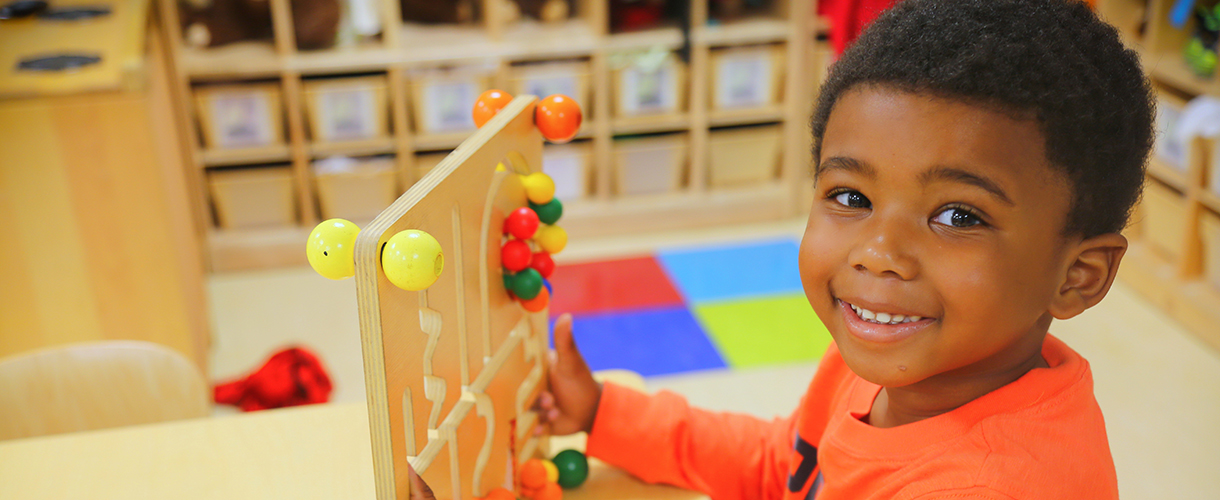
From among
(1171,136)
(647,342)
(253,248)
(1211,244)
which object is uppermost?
(1171,136)

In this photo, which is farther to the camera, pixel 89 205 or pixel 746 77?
pixel 746 77

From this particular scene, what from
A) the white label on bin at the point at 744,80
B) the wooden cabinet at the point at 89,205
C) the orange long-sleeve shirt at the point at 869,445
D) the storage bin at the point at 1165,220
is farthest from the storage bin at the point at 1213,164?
the wooden cabinet at the point at 89,205

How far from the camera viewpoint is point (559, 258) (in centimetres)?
317

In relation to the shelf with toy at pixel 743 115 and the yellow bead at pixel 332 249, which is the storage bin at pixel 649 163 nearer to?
the shelf with toy at pixel 743 115

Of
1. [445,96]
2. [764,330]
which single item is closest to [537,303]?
[764,330]

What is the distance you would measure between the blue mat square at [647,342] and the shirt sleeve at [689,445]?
1.30 metres

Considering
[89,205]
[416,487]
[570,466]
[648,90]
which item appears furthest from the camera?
[648,90]

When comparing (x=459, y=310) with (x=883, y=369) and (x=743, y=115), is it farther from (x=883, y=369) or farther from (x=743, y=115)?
(x=743, y=115)

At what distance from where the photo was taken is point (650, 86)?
10.7ft

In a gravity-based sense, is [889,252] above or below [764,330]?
above

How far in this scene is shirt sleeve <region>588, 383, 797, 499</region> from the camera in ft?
3.52

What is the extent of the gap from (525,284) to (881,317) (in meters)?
0.37

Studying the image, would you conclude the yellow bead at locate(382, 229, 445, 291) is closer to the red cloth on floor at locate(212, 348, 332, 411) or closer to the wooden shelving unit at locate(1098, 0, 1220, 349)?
the red cloth on floor at locate(212, 348, 332, 411)

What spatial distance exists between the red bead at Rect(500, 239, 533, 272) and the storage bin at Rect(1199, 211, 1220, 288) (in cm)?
225
